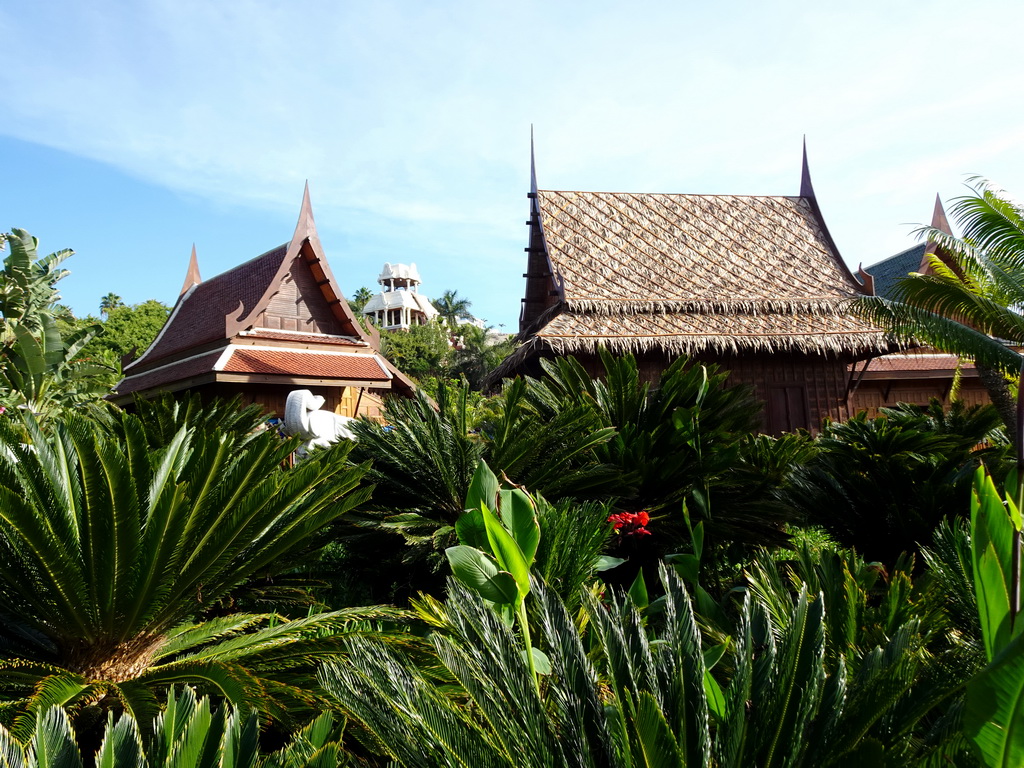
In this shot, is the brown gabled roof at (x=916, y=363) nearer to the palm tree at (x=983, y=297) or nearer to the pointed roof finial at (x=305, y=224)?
the palm tree at (x=983, y=297)


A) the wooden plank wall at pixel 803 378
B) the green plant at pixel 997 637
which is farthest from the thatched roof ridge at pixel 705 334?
the green plant at pixel 997 637

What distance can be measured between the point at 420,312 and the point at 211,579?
62.7 m

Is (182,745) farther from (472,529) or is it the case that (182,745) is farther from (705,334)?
(705,334)

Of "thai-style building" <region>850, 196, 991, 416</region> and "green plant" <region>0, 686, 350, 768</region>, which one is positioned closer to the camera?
"green plant" <region>0, 686, 350, 768</region>

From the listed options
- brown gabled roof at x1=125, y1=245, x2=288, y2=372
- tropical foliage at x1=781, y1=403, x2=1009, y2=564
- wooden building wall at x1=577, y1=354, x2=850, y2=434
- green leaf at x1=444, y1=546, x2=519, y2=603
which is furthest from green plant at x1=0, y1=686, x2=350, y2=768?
wooden building wall at x1=577, y1=354, x2=850, y2=434

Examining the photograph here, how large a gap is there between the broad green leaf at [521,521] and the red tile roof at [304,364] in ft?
34.8

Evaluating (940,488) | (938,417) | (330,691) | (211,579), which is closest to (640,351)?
(938,417)

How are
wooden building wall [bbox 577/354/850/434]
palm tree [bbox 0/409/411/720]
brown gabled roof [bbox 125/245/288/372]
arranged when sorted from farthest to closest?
1. brown gabled roof [bbox 125/245/288/372]
2. wooden building wall [bbox 577/354/850/434]
3. palm tree [bbox 0/409/411/720]

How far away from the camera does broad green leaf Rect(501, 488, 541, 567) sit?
1363mm

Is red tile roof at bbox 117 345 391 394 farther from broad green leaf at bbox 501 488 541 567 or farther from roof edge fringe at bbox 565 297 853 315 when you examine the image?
broad green leaf at bbox 501 488 541 567

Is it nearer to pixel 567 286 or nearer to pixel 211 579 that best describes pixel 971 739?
pixel 211 579

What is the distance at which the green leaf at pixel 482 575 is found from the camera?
1.31 metres

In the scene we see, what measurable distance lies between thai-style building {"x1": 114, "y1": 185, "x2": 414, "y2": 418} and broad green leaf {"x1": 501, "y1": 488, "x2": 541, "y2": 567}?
10.5 meters

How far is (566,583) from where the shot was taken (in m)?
2.19
